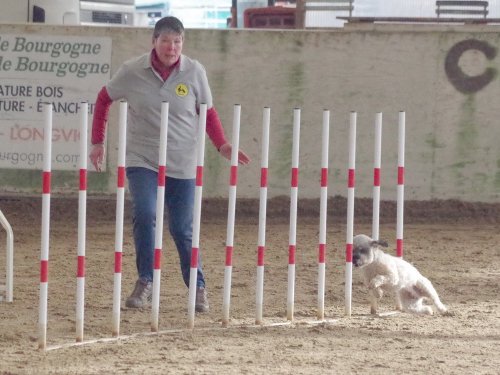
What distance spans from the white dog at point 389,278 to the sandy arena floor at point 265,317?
4.3 inches

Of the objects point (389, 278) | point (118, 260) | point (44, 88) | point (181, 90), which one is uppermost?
point (44, 88)

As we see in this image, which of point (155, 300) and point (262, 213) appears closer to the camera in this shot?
point (155, 300)

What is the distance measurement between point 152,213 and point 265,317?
1.02m

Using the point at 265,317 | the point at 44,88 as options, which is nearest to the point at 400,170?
the point at 265,317

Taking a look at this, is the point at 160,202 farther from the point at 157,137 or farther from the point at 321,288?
the point at 321,288

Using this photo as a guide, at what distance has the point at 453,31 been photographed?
14.1 m

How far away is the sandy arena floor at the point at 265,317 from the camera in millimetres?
6699

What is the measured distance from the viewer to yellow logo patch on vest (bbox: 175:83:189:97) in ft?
26.7

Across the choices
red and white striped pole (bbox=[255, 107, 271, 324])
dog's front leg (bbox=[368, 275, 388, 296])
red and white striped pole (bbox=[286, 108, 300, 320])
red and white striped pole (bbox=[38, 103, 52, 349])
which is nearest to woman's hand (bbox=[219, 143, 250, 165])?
red and white striped pole (bbox=[255, 107, 271, 324])

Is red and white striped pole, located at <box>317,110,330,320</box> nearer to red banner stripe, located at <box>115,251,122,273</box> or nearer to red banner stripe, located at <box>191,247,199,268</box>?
red banner stripe, located at <box>191,247,199,268</box>

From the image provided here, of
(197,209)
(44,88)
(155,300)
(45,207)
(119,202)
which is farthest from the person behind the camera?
(44,88)

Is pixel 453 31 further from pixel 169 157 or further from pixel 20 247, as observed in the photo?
pixel 169 157

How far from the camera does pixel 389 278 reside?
8055 millimetres

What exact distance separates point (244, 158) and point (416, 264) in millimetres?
3350
